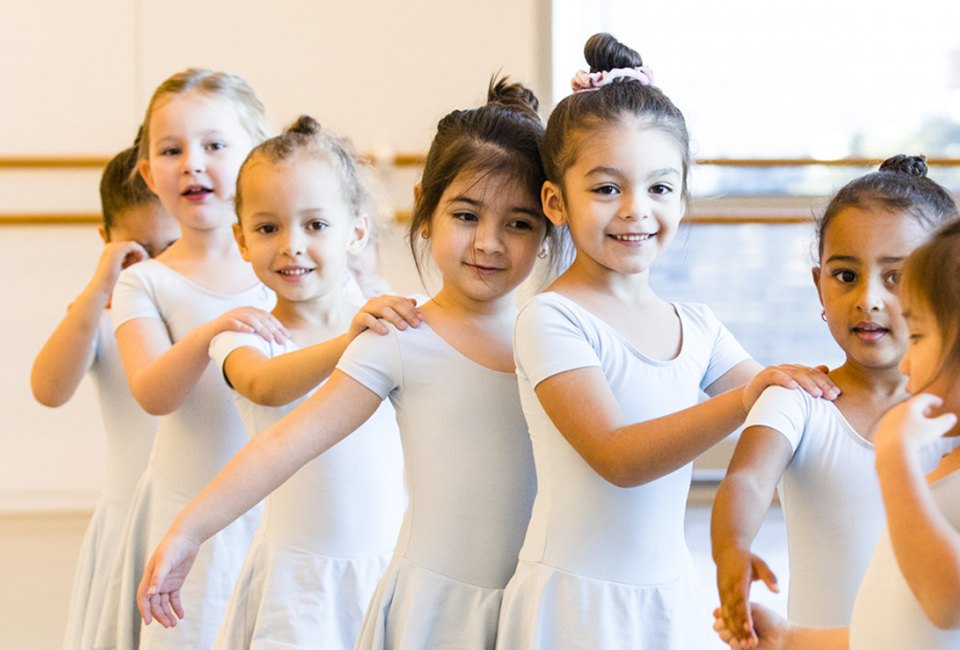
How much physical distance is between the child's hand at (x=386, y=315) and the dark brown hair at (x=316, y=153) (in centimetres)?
33

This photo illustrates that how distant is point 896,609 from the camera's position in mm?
995

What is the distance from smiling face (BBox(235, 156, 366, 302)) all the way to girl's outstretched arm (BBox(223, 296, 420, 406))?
0.39 feet

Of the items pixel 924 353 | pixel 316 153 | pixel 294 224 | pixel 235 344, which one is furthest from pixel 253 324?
pixel 924 353

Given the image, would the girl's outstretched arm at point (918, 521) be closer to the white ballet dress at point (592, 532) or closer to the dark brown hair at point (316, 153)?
the white ballet dress at point (592, 532)

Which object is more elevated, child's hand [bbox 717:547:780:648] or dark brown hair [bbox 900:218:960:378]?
dark brown hair [bbox 900:218:960:378]

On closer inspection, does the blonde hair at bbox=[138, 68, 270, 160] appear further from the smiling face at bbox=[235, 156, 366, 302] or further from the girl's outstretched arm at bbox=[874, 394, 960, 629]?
the girl's outstretched arm at bbox=[874, 394, 960, 629]

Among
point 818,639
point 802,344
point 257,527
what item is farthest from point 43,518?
point 818,639

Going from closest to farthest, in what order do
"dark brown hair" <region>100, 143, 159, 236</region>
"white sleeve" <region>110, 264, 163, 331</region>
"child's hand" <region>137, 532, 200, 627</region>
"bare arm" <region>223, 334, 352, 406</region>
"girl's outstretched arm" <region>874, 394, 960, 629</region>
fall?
1. "girl's outstretched arm" <region>874, 394, 960, 629</region>
2. "child's hand" <region>137, 532, 200, 627</region>
3. "bare arm" <region>223, 334, 352, 406</region>
4. "white sleeve" <region>110, 264, 163, 331</region>
5. "dark brown hair" <region>100, 143, 159, 236</region>

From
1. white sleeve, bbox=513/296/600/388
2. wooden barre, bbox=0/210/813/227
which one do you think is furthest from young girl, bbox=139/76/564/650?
wooden barre, bbox=0/210/813/227

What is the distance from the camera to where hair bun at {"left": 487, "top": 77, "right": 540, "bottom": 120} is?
154 centimetres

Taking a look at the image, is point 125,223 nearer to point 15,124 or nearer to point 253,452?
point 253,452

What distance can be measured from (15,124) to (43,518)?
1119 mm

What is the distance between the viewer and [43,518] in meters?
3.57

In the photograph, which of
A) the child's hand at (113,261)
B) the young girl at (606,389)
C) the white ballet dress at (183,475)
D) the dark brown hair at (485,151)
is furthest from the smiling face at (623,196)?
the child's hand at (113,261)
